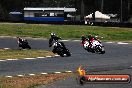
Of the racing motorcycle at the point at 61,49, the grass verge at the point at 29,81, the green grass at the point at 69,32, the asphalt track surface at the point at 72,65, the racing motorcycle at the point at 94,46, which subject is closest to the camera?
→ the grass verge at the point at 29,81

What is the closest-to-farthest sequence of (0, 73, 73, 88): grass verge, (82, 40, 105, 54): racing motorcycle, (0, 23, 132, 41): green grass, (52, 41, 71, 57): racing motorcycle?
(0, 73, 73, 88): grass verge
(82, 40, 105, 54): racing motorcycle
(52, 41, 71, 57): racing motorcycle
(0, 23, 132, 41): green grass

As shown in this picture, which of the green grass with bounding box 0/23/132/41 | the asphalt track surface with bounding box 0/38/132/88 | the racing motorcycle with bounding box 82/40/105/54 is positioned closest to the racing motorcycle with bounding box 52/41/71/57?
the asphalt track surface with bounding box 0/38/132/88

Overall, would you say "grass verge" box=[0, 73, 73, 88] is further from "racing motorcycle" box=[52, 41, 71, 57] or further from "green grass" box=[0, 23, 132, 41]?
"green grass" box=[0, 23, 132, 41]

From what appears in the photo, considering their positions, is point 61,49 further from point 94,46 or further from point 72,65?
point 72,65

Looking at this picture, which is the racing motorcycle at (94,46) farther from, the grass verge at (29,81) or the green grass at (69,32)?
the green grass at (69,32)

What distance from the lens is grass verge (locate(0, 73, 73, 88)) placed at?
629 inches

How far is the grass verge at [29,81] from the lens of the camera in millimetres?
15969

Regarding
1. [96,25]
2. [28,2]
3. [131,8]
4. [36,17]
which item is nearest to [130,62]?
[96,25]

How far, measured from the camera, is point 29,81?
17.0m

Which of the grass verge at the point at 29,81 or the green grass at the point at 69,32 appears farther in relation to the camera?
the green grass at the point at 69,32

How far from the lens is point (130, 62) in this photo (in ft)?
79.7

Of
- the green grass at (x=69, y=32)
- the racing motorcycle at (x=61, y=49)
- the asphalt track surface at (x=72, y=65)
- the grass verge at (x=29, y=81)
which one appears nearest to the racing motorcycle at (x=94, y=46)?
the asphalt track surface at (x=72, y=65)

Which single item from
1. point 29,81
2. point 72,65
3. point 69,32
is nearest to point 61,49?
point 72,65

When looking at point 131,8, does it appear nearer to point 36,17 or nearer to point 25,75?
point 36,17
